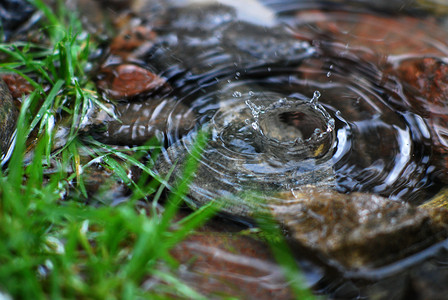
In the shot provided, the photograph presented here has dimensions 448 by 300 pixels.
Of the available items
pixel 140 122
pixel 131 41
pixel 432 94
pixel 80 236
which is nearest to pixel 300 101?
pixel 432 94

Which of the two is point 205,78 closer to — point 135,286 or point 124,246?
point 124,246

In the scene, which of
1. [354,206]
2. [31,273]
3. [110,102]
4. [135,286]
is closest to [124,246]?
[135,286]

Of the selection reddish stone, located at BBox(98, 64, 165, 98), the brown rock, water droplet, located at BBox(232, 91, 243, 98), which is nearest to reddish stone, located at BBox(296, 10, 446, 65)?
water droplet, located at BBox(232, 91, 243, 98)

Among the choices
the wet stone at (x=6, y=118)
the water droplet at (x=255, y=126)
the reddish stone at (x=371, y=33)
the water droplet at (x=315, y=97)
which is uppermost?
the reddish stone at (x=371, y=33)

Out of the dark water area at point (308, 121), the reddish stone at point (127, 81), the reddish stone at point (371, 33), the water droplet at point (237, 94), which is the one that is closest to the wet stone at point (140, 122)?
the dark water area at point (308, 121)

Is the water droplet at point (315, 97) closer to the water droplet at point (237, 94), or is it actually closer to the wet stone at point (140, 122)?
the water droplet at point (237, 94)

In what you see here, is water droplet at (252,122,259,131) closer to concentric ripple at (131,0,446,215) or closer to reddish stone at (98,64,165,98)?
concentric ripple at (131,0,446,215)

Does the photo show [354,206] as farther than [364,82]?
No
